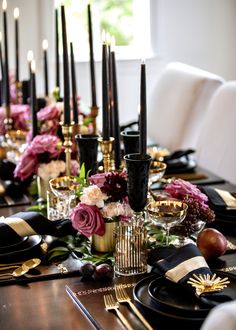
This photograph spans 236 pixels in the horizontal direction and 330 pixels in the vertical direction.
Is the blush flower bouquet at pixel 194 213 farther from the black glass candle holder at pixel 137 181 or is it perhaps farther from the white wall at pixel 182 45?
the white wall at pixel 182 45

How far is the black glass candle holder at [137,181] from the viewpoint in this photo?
1440 mm

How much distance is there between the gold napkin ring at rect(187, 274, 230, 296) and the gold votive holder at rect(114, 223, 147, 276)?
0.16 metres

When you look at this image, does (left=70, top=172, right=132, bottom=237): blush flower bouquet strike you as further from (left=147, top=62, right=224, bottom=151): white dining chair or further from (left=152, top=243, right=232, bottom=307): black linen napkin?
(left=147, top=62, right=224, bottom=151): white dining chair

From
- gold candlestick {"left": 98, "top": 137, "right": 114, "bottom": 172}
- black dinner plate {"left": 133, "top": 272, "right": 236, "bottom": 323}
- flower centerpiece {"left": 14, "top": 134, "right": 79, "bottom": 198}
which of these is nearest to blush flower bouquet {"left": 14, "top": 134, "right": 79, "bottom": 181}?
flower centerpiece {"left": 14, "top": 134, "right": 79, "bottom": 198}

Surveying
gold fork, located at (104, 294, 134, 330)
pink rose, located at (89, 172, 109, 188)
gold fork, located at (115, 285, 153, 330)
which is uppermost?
pink rose, located at (89, 172, 109, 188)

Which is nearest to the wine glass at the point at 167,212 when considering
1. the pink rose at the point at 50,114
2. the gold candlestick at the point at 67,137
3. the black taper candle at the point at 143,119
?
the black taper candle at the point at 143,119

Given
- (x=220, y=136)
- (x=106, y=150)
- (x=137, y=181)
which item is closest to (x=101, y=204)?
(x=137, y=181)

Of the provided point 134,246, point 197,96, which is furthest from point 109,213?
point 197,96

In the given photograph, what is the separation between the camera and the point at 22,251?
158cm

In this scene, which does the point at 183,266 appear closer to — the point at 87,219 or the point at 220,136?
the point at 87,219

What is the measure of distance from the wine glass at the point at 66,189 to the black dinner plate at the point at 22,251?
134mm

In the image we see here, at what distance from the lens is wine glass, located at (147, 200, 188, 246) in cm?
151

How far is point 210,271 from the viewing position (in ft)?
4.55

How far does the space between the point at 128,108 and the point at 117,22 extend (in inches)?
23.9
